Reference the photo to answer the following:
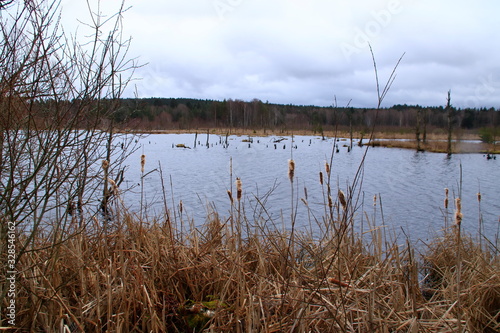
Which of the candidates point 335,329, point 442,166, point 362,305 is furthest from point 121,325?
point 442,166

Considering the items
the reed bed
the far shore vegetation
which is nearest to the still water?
the reed bed

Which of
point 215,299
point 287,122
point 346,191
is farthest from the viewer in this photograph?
point 287,122

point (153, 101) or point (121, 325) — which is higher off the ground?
point (153, 101)

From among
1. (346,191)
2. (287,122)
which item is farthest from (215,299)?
(287,122)

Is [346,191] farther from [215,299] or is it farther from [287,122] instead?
[287,122]

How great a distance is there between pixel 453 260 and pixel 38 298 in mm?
5073

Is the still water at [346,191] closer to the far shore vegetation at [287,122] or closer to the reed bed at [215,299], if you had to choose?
the reed bed at [215,299]

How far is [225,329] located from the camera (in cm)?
260

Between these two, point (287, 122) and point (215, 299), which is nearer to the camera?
point (215, 299)

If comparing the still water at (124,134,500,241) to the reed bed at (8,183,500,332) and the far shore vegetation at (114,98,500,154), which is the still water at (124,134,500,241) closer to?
the reed bed at (8,183,500,332)

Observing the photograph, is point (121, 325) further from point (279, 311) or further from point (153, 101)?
point (153, 101)

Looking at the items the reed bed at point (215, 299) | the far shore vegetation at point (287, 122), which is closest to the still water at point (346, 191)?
the reed bed at point (215, 299)

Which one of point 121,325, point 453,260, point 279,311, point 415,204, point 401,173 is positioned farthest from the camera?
point 401,173

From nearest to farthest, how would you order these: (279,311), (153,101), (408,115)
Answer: (279,311)
(408,115)
(153,101)
